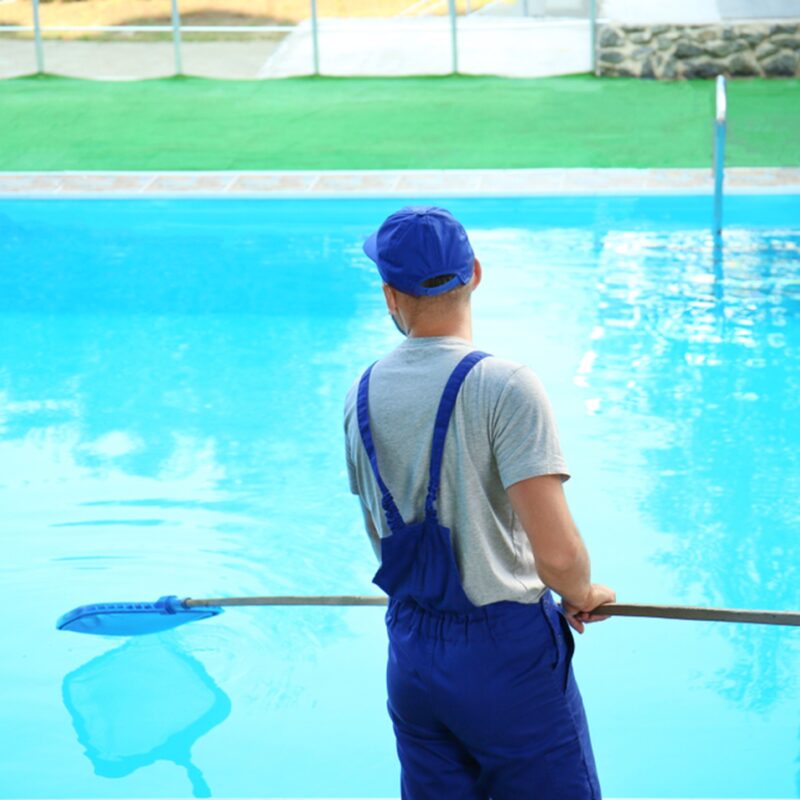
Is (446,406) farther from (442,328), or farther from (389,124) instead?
(389,124)

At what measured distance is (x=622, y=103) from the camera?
13.4 meters

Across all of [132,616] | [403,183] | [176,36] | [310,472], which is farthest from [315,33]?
[132,616]

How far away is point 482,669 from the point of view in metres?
2.32

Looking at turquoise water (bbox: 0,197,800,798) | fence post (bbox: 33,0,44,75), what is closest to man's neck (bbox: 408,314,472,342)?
turquoise water (bbox: 0,197,800,798)

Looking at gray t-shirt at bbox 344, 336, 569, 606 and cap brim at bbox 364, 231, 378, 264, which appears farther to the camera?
cap brim at bbox 364, 231, 378, 264

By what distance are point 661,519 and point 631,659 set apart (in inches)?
48.8

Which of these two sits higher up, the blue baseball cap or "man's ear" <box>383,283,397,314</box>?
the blue baseball cap

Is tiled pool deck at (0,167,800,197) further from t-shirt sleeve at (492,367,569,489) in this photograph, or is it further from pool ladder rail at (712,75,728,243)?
t-shirt sleeve at (492,367,569,489)

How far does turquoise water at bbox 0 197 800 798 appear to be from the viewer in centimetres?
Result: 412

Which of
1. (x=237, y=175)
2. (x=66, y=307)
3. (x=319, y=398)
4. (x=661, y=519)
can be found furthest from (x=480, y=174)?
(x=661, y=519)

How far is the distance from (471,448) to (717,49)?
42.1ft

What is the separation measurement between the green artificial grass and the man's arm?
908cm

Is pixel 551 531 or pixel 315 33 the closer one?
pixel 551 531

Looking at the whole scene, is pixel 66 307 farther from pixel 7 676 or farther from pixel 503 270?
pixel 7 676
